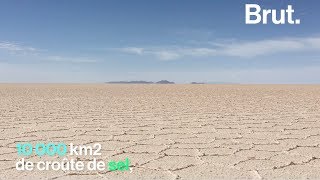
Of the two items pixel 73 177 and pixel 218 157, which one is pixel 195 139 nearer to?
pixel 218 157

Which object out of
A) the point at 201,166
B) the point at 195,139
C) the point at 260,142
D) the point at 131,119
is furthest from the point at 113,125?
the point at 201,166

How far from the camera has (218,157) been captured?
245 cm

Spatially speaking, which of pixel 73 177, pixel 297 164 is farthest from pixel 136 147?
pixel 297 164

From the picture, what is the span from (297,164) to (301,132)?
4.13 ft

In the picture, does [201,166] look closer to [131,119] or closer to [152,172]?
[152,172]

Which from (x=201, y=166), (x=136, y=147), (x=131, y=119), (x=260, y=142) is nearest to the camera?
(x=201, y=166)

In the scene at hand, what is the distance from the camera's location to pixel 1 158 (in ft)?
7.86

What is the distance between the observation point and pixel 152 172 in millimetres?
2104

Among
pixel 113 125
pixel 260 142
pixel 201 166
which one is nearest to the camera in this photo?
pixel 201 166

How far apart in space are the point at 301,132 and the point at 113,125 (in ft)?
5.80

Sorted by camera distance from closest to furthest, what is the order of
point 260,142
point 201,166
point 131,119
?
point 201,166, point 260,142, point 131,119

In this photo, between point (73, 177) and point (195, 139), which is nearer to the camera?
point (73, 177)

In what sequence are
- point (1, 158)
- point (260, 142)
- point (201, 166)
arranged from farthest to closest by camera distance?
1. point (260, 142)
2. point (1, 158)
3. point (201, 166)

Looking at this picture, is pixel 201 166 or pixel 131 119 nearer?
pixel 201 166
